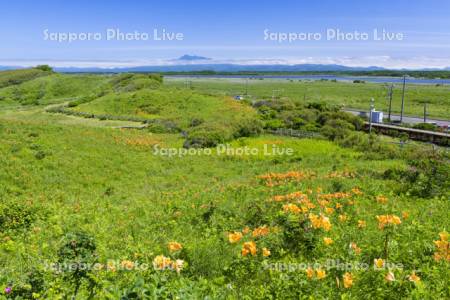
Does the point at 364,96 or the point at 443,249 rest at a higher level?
the point at 364,96

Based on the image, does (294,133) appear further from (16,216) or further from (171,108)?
(16,216)

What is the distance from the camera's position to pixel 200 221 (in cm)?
855

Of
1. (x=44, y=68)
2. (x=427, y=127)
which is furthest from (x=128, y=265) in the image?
(x=44, y=68)

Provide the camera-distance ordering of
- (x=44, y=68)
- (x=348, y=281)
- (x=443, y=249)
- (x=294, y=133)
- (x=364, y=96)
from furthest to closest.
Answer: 1. (x=44, y=68)
2. (x=364, y=96)
3. (x=294, y=133)
4. (x=443, y=249)
5. (x=348, y=281)

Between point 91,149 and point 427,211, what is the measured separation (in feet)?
60.7

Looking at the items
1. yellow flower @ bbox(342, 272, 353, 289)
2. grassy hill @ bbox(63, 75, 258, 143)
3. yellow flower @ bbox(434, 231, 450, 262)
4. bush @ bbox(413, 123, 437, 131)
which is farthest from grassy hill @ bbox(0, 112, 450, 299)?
bush @ bbox(413, 123, 437, 131)

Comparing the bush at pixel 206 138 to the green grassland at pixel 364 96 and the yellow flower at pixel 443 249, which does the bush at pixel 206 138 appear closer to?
the yellow flower at pixel 443 249

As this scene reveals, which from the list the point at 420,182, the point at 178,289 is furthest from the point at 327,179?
the point at 178,289

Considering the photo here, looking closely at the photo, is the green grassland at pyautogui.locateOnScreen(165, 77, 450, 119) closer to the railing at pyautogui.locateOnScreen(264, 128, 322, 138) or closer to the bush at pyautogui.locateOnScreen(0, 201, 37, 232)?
the railing at pyautogui.locateOnScreen(264, 128, 322, 138)

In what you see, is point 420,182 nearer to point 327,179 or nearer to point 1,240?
point 327,179

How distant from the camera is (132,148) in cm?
2409

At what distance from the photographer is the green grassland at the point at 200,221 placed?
12.3 feet

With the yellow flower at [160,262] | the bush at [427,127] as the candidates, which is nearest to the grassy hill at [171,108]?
the bush at [427,127]

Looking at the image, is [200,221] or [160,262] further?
[200,221]
